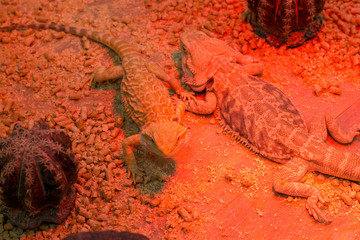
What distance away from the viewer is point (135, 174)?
3.57 m

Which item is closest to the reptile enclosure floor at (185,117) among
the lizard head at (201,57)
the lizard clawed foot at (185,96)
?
the lizard clawed foot at (185,96)

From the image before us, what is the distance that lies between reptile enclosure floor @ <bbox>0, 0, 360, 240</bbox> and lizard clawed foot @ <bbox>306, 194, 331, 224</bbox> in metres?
0.06

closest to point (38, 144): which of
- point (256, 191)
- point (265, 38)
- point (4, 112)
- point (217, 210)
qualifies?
point (4, 112)

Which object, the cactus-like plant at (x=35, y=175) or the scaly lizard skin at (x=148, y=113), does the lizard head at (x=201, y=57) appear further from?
the cactus-like plant at (x=35, y=175)

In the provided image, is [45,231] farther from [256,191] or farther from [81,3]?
[81,3]

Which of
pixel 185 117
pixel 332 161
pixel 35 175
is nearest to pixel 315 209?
pixel 332 161

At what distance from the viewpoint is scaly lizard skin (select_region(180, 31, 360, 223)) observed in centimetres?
336

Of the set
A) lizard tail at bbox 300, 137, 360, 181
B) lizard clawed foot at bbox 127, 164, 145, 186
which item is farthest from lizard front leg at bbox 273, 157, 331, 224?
lizard clawed foot at bbox 127, 164, 145, 186

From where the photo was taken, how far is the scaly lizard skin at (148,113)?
3.25 metres

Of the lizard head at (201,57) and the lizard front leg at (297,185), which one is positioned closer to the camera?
the lizard front leg at (297,185)

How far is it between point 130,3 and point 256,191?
137 inches

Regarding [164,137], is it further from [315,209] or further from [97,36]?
[97,36]

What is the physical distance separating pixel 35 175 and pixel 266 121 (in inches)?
92.2

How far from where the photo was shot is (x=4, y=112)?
408 centimetres
